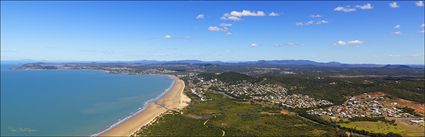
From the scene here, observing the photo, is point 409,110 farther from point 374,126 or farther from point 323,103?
point 374,126

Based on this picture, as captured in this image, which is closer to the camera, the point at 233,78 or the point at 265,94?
the point at 265,94

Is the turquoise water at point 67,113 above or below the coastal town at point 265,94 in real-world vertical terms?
below

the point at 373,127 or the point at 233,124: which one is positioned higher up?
the point at 233,124

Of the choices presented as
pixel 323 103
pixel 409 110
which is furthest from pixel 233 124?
pixel 409 110

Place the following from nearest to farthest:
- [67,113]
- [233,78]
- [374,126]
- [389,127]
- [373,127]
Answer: [389,127]
[373,127]
[374,126]
[67,113]
[233,78]

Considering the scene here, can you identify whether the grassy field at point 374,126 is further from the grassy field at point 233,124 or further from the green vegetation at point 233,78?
the green vegetation at point 233,78

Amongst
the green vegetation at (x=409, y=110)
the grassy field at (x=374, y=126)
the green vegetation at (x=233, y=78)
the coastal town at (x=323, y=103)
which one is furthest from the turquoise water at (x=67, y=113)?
the green vegetation at (x=409, y=110)
